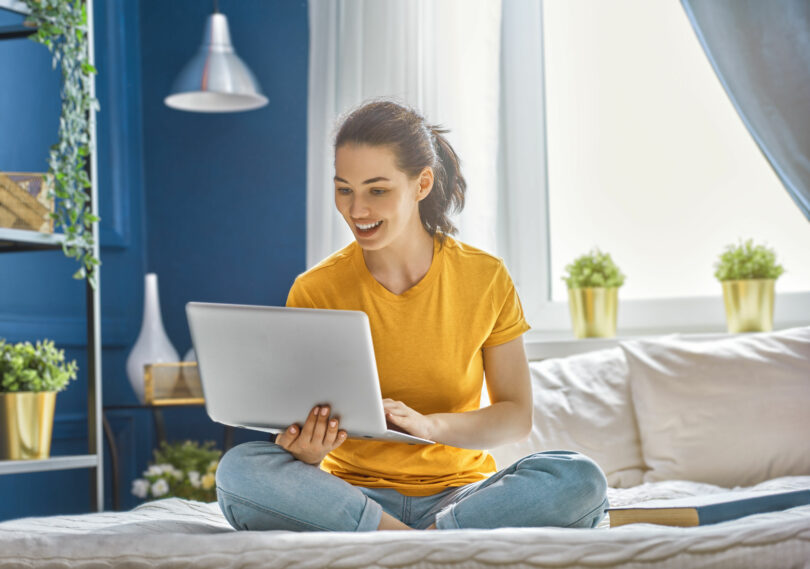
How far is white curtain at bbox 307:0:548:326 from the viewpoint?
272 centimetres

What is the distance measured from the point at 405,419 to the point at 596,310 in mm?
1343

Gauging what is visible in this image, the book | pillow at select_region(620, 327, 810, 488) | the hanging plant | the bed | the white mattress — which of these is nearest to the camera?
the white mattress

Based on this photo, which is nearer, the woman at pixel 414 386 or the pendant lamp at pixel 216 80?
the woman at pixel 414 386

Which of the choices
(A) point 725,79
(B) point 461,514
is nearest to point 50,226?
(B) point 461,514

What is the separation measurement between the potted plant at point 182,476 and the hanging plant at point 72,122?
2.17 ft

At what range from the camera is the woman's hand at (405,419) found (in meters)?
1.32

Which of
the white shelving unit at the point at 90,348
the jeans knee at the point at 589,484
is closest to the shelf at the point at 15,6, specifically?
the white shelving unit at the point at 90,348

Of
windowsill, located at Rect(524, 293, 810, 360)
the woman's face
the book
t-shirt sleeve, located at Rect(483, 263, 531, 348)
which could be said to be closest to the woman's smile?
the woman's face

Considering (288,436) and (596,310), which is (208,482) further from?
Answer: (288,436)

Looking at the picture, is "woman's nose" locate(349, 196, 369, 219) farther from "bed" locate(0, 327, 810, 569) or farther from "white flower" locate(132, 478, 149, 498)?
"white flower" locate(132, 478, 149, 498)

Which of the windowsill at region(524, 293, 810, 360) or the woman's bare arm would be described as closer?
the woman's bare arm

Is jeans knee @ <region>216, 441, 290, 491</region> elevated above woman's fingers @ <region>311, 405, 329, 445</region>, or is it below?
below

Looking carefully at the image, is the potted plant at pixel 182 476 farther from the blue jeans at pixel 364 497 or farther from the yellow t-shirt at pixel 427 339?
the blue jeans at pixel 364 497

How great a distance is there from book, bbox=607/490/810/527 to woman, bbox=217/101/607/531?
0.07m
